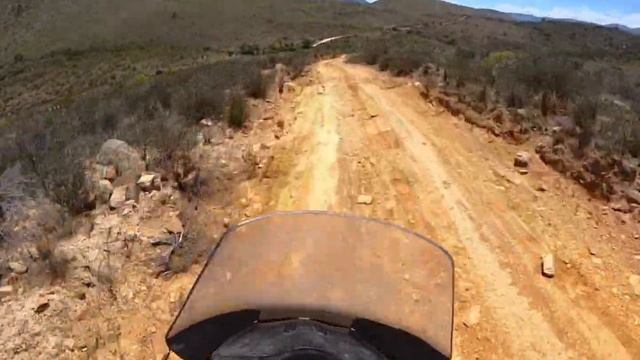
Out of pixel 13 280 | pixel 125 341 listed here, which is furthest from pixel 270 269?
pixel 13 280

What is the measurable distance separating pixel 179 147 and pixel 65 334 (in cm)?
347

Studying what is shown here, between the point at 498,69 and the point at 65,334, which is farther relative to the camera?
the point at 498,69

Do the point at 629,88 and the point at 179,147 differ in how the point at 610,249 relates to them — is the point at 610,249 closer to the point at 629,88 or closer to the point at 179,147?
the point at 179,147

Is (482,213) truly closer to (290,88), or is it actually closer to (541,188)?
(541,188)

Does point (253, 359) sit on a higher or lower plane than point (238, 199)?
higher

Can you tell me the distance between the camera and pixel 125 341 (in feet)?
14.8

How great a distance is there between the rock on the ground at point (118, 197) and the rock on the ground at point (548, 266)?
14.9 feet

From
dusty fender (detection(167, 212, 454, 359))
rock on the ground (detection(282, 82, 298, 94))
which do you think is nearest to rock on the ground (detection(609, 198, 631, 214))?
dusty fender (detection(167, 212, 454, 359))

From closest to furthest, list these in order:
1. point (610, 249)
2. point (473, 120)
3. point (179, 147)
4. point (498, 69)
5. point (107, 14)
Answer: point (610, 249), point (179, 147), point (473, 120), point (498, 69), point (107, 14)

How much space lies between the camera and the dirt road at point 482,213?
15.8 feet

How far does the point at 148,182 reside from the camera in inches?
255

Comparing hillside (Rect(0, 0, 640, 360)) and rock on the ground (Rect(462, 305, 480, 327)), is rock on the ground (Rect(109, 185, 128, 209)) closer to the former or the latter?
hillside (Rect(0, 0, 640, 360))

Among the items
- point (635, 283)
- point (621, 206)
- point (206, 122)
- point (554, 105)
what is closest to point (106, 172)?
point (206, 122)

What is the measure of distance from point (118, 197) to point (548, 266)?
468 cm
